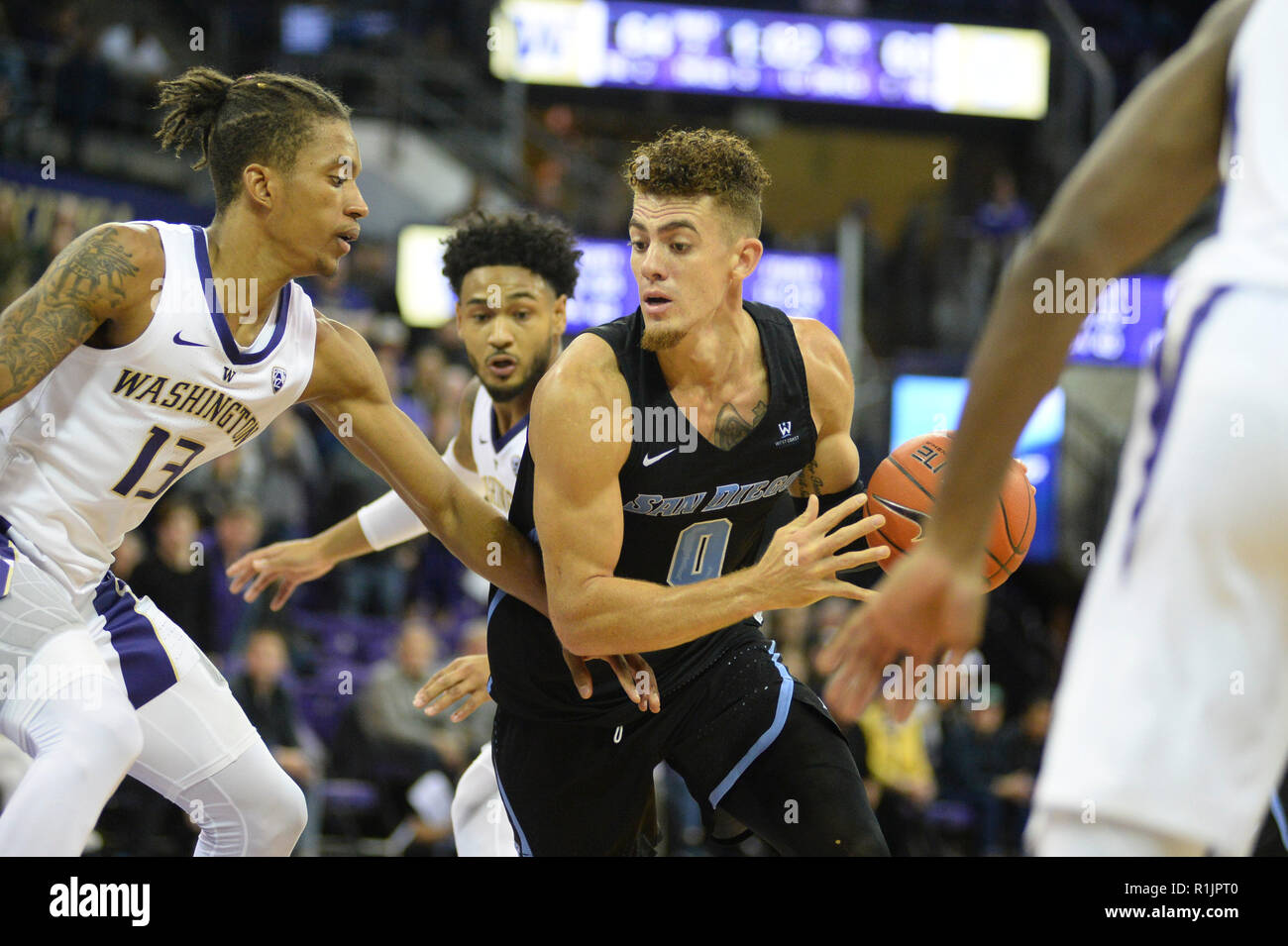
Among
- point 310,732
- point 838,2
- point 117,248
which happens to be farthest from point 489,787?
point 838,2

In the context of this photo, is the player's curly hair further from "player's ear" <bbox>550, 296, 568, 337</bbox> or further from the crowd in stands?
the crowd in stands

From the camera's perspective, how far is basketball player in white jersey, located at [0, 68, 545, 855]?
10.4 ft

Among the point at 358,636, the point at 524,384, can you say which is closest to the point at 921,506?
the point at 524,384

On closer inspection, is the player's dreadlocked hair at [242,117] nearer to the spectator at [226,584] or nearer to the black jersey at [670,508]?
the black jersey at [670,508]

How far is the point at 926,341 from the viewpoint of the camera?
583 inches

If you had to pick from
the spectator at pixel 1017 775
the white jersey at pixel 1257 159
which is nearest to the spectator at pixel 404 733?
the spectator at pixel 1017 775

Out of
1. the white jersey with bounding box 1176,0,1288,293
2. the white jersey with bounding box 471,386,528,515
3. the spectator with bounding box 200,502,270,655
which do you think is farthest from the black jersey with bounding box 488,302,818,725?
the spectator with bounding box 200,502,270,655

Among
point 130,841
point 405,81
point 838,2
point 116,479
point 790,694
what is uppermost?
point 838,2

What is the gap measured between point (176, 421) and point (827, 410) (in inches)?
69.0

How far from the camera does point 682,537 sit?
372cm

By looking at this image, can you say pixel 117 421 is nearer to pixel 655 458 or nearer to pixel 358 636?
pixel 655 458

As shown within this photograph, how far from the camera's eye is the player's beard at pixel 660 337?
357 centimetres
